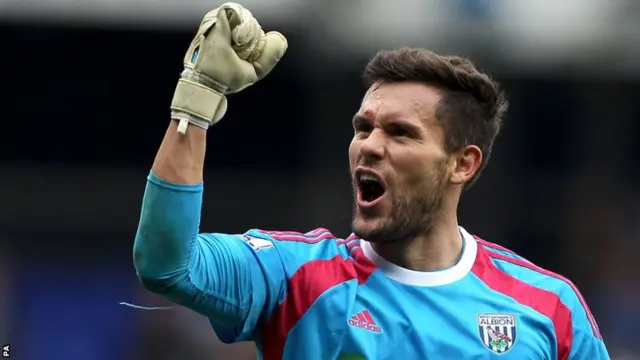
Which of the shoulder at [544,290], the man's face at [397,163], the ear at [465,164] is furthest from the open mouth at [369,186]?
the shoulder at [544,290]

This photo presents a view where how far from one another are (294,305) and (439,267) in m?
0.47

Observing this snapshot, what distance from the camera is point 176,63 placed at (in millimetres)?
7969

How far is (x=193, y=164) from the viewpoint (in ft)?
7.86

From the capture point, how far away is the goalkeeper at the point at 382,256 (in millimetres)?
2416

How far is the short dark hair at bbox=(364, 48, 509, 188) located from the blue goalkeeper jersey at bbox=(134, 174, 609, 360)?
344 millimetres

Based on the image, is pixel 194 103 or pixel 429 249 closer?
pixel 194 103

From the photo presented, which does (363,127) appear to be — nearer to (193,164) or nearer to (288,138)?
(193,164)

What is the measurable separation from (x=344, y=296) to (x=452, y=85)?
0.68 metres

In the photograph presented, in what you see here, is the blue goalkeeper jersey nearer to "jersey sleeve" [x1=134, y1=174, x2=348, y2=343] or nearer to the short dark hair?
"jersey sleeve" [x1=134, y1=174, x2=348, y2=343]

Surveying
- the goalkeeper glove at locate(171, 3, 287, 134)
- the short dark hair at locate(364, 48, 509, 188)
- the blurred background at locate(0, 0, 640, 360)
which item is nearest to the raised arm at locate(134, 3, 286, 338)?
the goalkeeper glove at locate(171, 3, 287, 134)

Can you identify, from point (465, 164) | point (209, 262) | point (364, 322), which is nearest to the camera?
point (209, 262)

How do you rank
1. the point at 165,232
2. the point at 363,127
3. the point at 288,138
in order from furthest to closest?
the point at 288,138, the point at 363,127, the point at 165,232

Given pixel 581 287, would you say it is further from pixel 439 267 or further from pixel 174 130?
pixel 174 130

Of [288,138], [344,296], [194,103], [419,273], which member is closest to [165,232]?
[194,103]
